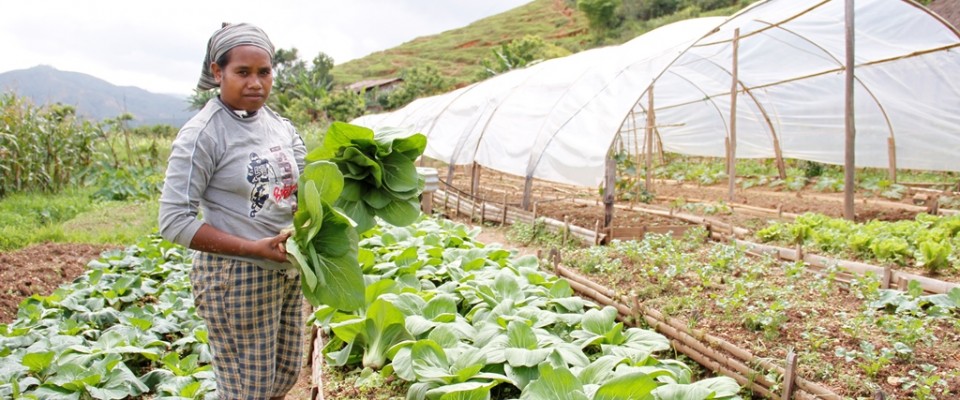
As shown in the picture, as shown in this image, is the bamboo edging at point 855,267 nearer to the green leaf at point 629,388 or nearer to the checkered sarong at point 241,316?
the green leaf at point 629,388

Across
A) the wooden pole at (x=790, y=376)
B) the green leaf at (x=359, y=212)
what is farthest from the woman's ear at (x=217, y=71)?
the wooden pole at (x=790, y=376)

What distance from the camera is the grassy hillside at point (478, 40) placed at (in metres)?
53.0

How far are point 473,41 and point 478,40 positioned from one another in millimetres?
564

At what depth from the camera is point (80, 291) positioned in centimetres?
378

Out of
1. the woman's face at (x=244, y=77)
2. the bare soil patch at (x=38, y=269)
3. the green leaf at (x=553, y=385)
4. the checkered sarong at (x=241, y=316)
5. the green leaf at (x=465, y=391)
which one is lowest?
the bare soil patch at (x=38, y=269)

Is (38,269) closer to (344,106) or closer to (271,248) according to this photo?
(271,248)

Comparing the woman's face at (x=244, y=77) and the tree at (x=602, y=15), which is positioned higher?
the tree at (x=602, y=15)

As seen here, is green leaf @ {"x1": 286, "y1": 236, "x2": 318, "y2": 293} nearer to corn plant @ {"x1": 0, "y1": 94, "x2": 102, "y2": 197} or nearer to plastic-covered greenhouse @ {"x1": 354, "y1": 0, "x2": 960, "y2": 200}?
plastic-covered greenhouse @ {"x1": 354, "y1": 0, "x2": 960, "y2": 200}

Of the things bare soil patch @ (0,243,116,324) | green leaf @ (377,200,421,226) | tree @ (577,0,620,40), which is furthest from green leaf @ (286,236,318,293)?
tree @ (577,0,620,40)

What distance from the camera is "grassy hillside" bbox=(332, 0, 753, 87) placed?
5300 cm

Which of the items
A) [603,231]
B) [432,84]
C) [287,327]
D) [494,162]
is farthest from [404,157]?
[432,84]

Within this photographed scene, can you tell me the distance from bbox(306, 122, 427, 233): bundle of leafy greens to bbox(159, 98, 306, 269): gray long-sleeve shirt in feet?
0.45

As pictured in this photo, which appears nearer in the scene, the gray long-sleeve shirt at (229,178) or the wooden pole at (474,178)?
the gray long-sleeve shirt at (229,178)

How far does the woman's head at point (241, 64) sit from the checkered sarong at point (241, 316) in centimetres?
47
